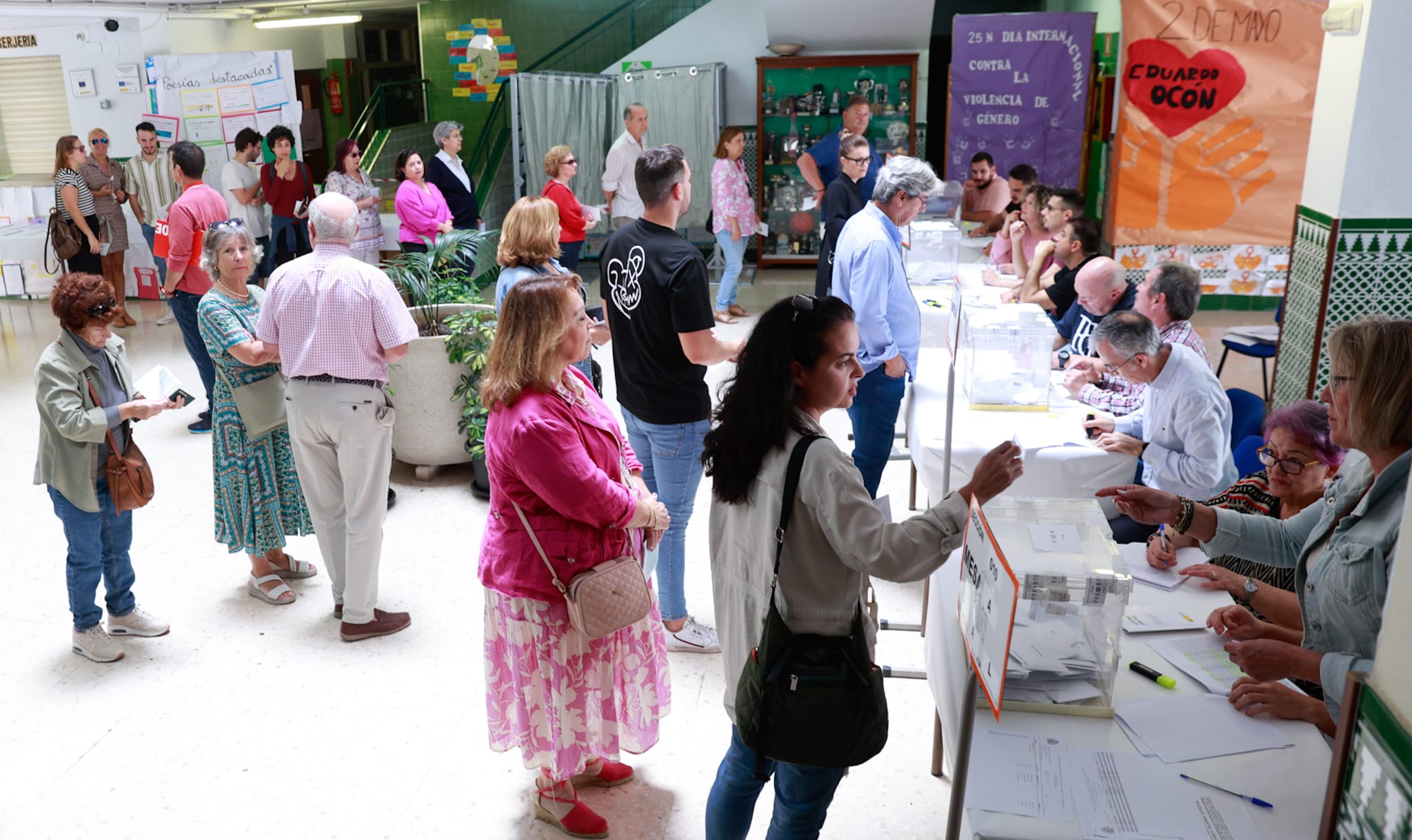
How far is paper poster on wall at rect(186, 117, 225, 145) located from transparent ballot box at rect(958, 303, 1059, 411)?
8.10m

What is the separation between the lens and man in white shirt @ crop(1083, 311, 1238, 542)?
367 centimetres

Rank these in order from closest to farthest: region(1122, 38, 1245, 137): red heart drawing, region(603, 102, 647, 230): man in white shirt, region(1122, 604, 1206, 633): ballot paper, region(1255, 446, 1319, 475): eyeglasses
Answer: region(1122, 604, 1206, 633): ballot paper
region(1255, 446, 1319, 475): eyeglasses
region(1122, 38, 1245, 137): red heart drawing
region(603, 102, 647, 230): man in white shirt

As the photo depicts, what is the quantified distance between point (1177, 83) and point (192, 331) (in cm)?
720

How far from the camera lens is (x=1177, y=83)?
319 inches

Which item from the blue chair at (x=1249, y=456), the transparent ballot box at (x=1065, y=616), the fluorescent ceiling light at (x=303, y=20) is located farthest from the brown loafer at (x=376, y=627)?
the fluorescent ceiling light at (x=303, y=20)

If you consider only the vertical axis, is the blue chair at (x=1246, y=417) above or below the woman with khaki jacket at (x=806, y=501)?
below

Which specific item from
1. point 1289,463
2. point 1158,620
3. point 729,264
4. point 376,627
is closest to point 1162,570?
point 1158,620

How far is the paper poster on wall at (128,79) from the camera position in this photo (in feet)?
32.4

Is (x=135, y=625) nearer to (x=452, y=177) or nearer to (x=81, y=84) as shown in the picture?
(x=452, y=177)

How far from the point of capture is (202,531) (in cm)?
527

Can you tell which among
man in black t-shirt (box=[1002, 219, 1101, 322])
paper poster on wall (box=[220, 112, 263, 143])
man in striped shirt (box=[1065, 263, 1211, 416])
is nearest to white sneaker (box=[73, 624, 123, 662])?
man in striped shirt (box=[1065, 263, 1211, 416])

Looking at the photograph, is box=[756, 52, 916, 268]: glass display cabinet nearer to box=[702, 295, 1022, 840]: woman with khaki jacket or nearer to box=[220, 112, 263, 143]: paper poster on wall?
box=[220, 112, 263, 143]: paper poster on wall

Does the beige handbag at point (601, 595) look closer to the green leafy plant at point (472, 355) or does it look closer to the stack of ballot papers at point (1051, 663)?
the stack of ballot papers at point (1051, 663)

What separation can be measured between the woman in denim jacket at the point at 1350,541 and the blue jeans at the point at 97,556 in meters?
3.79
